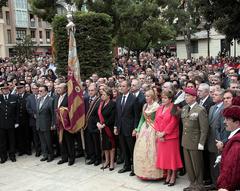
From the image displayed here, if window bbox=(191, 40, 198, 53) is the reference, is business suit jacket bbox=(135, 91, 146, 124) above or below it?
below

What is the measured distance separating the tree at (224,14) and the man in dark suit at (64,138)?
7537 mm

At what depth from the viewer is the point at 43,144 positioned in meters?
8.99

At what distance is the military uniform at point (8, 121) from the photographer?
8.95 metres

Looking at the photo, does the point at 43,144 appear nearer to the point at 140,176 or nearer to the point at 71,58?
the point at 71,58

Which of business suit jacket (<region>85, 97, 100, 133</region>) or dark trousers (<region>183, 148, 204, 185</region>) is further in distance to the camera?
business suit jacket (<region>85, 97, 100, 133</region>)

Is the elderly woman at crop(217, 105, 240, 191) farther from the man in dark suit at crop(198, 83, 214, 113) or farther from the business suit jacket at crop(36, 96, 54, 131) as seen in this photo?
the business suit jacket at crop(36, 96, 54, 131)

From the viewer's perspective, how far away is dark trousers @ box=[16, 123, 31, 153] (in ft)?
31.2

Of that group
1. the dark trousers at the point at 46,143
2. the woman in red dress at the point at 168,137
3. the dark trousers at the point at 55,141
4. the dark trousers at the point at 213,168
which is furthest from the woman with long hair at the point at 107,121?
the dark trousers at the point at 213,168

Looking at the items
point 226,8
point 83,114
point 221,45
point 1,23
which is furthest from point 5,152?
point 1,23

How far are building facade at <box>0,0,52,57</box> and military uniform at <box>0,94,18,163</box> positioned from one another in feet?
142

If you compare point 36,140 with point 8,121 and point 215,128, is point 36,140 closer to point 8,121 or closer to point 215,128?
point 8,121

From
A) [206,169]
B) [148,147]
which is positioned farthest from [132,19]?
[206,169]

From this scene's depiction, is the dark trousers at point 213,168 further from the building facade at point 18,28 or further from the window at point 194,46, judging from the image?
the building facade at point 18,28

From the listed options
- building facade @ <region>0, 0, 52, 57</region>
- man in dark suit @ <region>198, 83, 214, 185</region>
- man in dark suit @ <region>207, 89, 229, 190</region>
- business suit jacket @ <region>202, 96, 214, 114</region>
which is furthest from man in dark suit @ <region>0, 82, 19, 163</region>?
building facade @ <region>0, 0, 52, 57</region>
